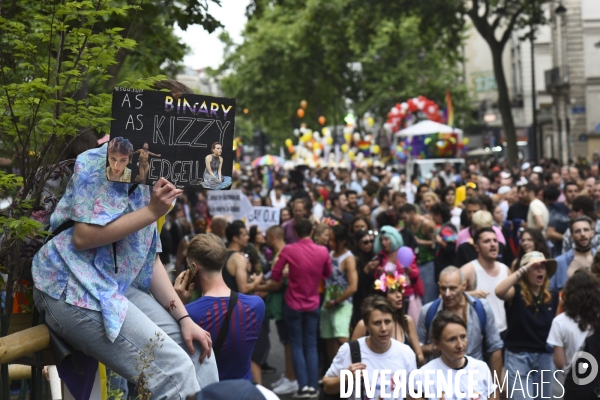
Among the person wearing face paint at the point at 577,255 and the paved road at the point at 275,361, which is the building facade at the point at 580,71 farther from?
the person wearing face paint at the point at 577,255

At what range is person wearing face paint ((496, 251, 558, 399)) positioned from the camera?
8.51m

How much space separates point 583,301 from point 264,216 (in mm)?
7983

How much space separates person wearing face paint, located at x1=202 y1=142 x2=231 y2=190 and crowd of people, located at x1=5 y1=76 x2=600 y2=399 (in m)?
0.20

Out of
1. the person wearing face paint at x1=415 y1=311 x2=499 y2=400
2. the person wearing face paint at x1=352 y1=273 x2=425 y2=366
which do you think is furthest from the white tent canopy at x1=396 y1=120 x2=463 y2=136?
the person wearing face paint at x1=415 y1=311 x2=499 y2=400

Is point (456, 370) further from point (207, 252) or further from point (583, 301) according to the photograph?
point (207, 252)

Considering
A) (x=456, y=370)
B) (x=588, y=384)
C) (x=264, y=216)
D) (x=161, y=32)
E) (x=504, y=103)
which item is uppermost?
(x=504, y=103)

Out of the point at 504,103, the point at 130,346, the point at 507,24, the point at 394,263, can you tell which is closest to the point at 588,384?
the point at 130,346

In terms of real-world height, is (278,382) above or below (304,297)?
below

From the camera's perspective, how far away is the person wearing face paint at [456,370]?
6516mm

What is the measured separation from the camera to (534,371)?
854 centimetres

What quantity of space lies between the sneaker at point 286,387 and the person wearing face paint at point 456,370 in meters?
4.61

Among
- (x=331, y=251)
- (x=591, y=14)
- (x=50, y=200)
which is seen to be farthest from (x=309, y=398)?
(x=591, y=14)

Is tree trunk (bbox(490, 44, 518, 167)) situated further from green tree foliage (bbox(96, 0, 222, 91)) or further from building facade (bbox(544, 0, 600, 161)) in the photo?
green tree foliage (bbox(96, 0, 222, 91))

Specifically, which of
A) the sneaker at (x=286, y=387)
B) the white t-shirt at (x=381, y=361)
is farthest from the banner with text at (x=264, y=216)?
the white t-shirt at (x=381, y=361)
